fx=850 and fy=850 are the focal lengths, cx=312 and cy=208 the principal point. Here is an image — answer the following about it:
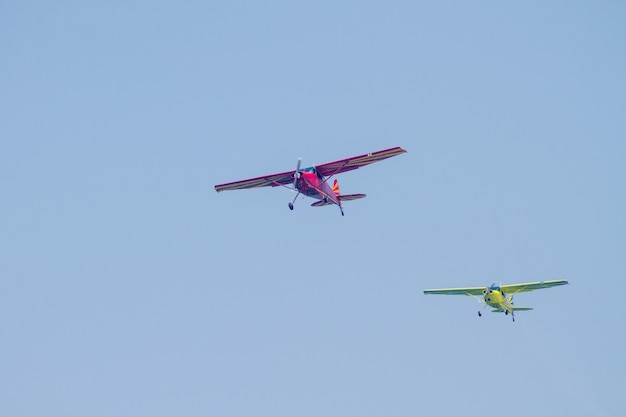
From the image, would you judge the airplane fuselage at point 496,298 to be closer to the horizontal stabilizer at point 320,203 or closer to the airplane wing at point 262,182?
the horizontal stabilizer at point 320,203

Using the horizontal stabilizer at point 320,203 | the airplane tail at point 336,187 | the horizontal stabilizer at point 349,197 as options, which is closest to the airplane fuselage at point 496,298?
the horizontal stabilizer at point 349,197

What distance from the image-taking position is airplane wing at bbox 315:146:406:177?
136 feet

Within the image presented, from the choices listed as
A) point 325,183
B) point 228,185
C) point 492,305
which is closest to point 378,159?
point 325,183

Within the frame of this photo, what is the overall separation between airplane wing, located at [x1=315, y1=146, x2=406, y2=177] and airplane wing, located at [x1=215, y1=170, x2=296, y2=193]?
1.67 m

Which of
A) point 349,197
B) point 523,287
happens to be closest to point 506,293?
point 523,287

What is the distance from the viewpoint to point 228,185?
45.8 metres

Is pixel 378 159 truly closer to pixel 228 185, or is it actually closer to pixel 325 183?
pixel 325 183

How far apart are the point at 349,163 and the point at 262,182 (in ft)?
16.8

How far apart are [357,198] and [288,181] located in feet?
14.3

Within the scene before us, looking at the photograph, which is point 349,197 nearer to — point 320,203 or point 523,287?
point 320,203

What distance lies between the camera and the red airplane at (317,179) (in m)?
41.8

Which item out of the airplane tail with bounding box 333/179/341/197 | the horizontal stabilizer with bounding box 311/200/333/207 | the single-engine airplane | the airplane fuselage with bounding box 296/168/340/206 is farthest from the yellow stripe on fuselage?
the airplane fuselage with bounding box 296/168/340/206

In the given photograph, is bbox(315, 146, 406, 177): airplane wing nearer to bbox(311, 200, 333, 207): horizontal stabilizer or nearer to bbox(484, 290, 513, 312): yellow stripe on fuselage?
bbox(311, 200, 333, 207): horizontal stabilizer

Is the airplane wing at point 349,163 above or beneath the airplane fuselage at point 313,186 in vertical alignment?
above
